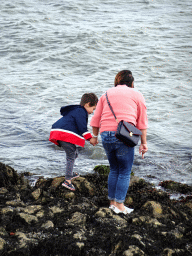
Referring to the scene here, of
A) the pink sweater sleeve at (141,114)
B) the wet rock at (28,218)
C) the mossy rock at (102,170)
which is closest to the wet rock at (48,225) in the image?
the wet rock at (28,218)

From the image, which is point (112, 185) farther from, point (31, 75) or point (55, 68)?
point (55, 68)

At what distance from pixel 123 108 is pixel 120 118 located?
146 mm

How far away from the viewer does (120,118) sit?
392 centimetres

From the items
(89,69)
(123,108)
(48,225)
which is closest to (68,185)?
(48,225)

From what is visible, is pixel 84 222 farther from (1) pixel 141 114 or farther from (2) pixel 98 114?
(1) pixel 141 114

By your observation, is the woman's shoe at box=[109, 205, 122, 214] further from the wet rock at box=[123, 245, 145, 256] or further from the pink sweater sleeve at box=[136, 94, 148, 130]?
the pink sweater sleeve at box=[136, 94, 148, 130]

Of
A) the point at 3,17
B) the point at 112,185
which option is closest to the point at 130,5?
the point at 3,17

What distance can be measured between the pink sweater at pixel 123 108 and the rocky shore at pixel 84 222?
1343 mm

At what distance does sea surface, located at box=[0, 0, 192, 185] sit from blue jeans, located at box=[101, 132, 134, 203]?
2.82 meters

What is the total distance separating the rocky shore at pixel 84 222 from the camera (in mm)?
3287

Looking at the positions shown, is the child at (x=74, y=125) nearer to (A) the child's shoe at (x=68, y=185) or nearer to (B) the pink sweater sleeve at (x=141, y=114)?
(A) the child's shoe at (x=68, y=185)

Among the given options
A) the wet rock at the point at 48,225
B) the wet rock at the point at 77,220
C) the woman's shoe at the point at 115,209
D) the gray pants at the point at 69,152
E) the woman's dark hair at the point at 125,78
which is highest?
the woman's dark hair at the point at 125,78

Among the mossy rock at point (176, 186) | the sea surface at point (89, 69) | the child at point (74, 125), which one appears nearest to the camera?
the child at point (74, 125)

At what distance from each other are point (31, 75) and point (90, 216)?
14265 mm
